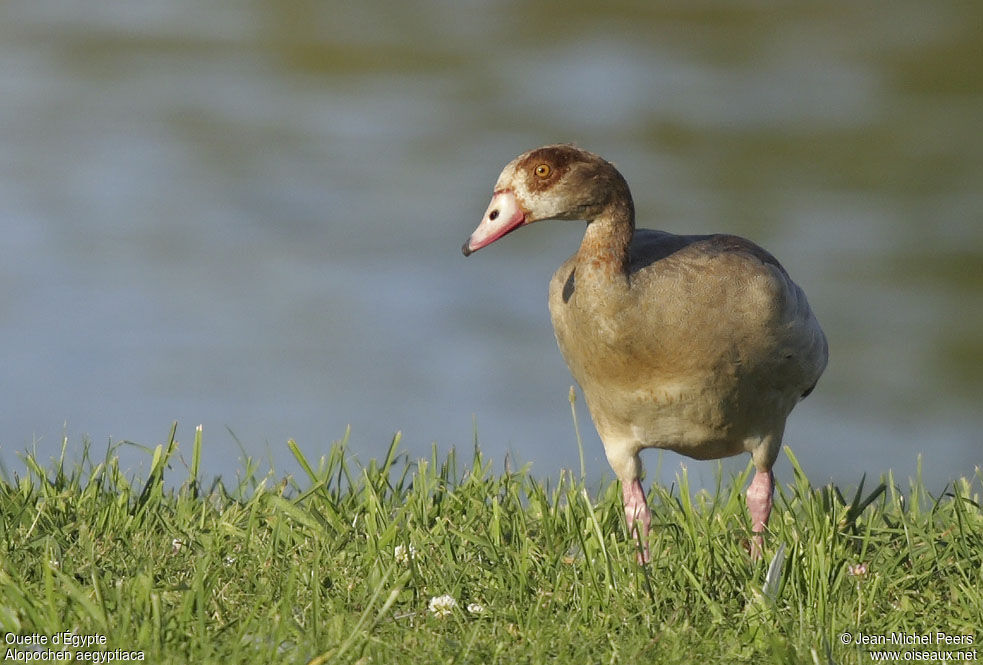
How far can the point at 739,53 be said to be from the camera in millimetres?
20812

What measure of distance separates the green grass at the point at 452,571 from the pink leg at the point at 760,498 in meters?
0.06

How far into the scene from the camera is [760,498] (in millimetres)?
5570

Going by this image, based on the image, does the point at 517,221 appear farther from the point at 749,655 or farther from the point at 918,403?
the point at 918,403

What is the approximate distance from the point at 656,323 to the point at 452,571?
1226 millimetres

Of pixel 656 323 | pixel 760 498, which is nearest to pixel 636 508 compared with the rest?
pixel 760 498

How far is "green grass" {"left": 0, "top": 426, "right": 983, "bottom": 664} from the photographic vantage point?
4.18 metres

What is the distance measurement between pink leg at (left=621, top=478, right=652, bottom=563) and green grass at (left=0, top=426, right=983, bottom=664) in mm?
60

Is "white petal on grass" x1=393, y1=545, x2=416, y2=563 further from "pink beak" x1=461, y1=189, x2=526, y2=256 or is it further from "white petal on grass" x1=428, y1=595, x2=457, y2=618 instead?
"pink beak" x1=461, y1=189, x2=526, y2=256

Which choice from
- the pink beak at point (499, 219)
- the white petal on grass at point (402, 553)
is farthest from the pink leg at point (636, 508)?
the pink beak at point (499, 219)

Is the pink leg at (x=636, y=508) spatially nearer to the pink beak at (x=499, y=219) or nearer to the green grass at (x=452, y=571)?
the green grass at (x=452, y=571)

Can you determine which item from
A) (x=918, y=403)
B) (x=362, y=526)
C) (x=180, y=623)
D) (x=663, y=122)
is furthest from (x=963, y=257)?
(x=180, y=623)

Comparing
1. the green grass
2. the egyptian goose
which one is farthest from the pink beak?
the green grass

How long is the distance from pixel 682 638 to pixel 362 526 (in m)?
1.28

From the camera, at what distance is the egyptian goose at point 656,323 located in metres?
5.36
